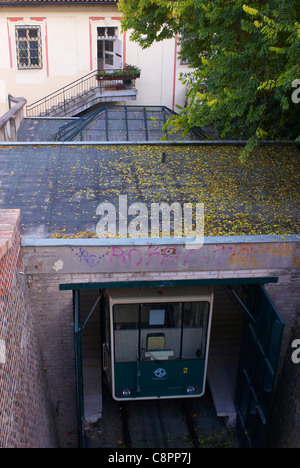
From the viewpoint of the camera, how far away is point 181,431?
927 cm

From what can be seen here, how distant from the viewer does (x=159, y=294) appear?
811 cm

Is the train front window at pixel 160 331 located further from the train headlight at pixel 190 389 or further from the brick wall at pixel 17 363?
the brick wall at pixel 17 363

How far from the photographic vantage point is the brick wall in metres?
5.73

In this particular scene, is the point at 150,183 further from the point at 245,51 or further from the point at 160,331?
the point at 160,331

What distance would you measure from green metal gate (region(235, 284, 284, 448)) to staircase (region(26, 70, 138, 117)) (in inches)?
692

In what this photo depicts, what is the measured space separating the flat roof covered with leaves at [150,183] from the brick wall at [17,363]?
1.23 meters

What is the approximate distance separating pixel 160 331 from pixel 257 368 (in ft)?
6.69

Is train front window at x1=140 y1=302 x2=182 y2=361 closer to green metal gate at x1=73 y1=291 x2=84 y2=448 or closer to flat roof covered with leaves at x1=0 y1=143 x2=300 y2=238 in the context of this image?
green metal gate at x1=73 y1=291 x2=84 y2=448

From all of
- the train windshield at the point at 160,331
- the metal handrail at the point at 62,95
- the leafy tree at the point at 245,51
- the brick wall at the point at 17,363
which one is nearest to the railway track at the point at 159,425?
the brick wall at the point at 17,363

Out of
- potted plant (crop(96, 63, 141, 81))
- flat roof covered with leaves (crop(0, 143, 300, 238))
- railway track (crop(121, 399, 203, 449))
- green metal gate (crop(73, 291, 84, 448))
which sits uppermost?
potted plant (crop(96, 63, 141, 81))

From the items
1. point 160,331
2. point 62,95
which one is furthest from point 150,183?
point 62,95

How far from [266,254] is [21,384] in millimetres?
4826

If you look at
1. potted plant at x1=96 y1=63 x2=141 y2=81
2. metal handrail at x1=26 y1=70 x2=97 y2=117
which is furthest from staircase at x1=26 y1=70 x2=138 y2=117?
potted plant at x1=96 y1=63 x2=141 y2=81
